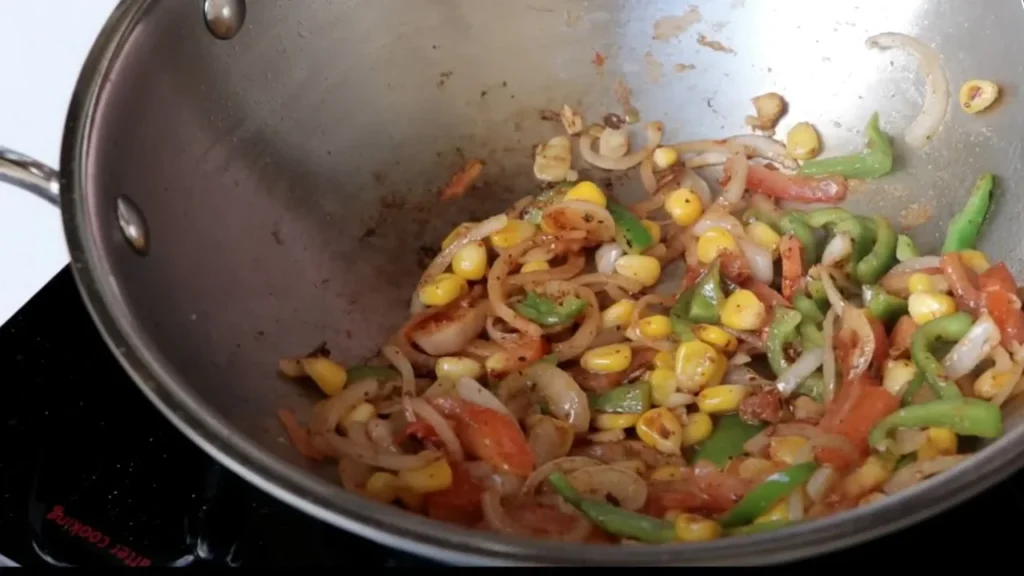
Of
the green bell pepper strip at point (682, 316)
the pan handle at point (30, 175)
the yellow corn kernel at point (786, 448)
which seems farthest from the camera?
the green bell pepper strip at point (682, 316)

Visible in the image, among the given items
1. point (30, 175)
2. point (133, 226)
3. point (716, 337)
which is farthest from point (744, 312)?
point (30, 175)

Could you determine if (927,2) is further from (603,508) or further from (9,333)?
(9,333)

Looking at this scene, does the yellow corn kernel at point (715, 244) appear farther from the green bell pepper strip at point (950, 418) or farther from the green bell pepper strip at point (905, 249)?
the green bell pepper strip at point (950, 418)

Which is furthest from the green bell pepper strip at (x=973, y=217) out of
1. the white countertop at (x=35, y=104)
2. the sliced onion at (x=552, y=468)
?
the white countertop at (x=35, y=104)

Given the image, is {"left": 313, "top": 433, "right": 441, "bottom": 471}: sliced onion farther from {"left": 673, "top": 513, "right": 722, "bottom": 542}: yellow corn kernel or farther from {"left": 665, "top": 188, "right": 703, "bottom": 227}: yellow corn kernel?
{"left": 665, "top": 188, "right": 703, "bottom": 227}: yellow corn kernel

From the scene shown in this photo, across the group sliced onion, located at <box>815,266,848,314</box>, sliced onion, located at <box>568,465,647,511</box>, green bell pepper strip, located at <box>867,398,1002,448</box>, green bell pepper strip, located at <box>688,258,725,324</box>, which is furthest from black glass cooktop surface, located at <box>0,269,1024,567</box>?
green bell pepper strip, located at <box>688,258,725,324</box>

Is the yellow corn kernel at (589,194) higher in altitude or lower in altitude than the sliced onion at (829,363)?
higher

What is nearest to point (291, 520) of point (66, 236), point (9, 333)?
point (66, 236)
